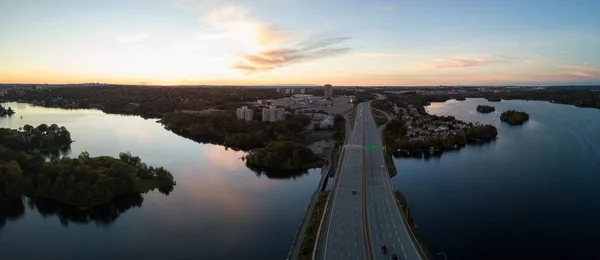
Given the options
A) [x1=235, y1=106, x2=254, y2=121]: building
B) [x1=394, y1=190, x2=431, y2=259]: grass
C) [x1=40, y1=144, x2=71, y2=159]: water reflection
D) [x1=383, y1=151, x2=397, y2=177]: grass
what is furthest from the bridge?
[x1=40, y1=144, x2=71, y2=159]: water reflection

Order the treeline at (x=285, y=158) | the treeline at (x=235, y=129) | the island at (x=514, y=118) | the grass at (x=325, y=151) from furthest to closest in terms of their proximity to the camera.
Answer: the island at (x=514, y=118) < the treeline at (x=235, y=129) < the grass at (x=325, y=151) < the treeline at (x=285, y=158)

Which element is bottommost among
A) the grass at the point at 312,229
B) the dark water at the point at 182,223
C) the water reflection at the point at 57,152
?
the dark water at the point at 182,223

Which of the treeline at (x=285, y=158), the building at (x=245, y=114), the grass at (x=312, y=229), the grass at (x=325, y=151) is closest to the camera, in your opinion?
the grass at (x=312, y=229)

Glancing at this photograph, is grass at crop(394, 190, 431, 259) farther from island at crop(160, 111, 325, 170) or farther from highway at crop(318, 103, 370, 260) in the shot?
island at crop(160, 111, 325, 170)

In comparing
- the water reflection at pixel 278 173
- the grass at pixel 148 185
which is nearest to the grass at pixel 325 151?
the water reflection at pixel 278 173

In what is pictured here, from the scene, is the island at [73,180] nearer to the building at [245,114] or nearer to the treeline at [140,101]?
the building at [245,114]

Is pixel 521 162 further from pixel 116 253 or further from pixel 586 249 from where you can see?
pixel 116 253
